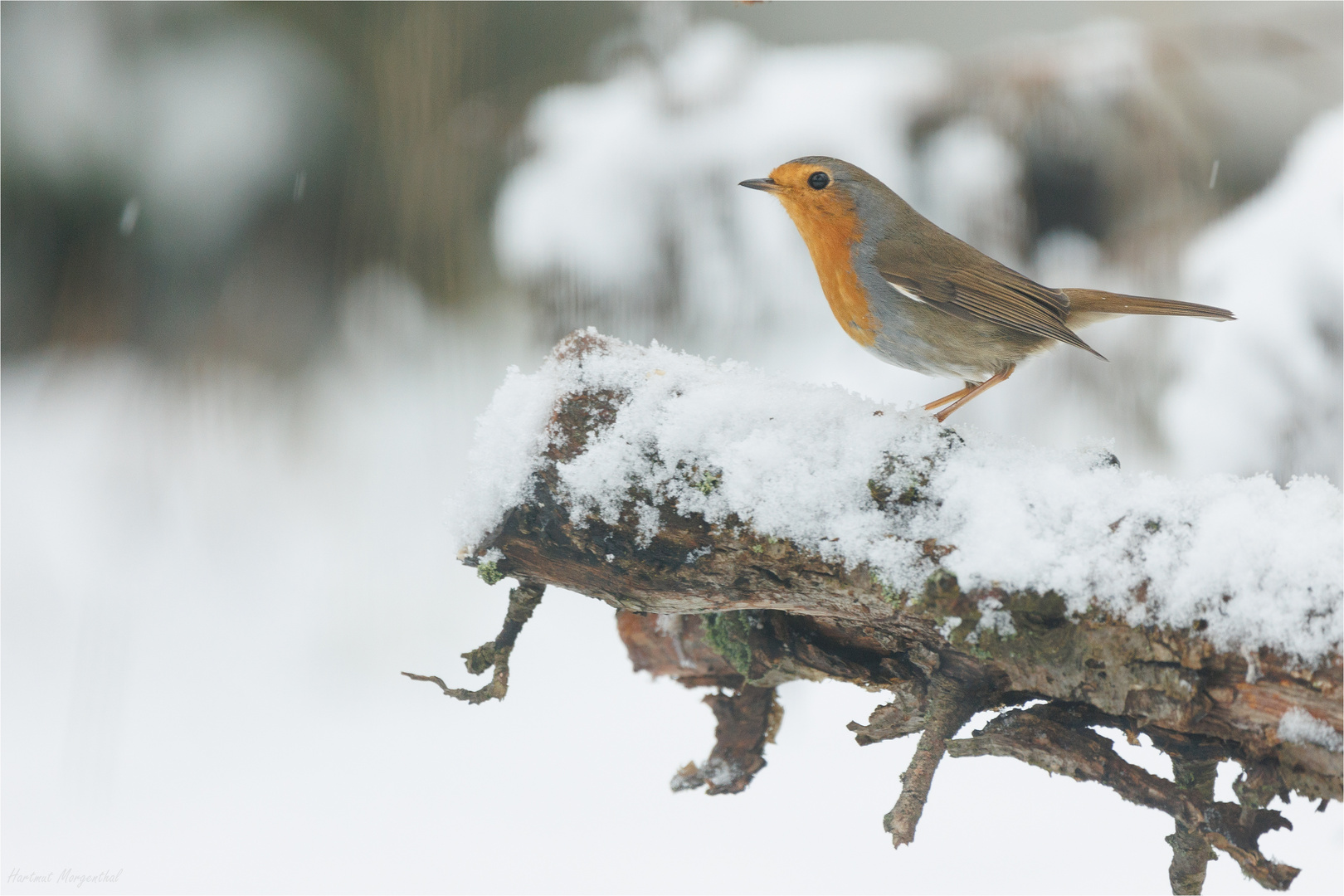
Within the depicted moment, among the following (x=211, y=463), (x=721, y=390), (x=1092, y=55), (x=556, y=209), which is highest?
(x=1092, y=55)

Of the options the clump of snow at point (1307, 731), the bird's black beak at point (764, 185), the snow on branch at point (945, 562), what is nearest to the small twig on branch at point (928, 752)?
the snow on branch at point (945, 562)

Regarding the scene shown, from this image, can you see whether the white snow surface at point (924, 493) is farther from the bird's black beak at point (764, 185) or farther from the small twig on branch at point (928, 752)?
the bird's black beak at point (764, 185)

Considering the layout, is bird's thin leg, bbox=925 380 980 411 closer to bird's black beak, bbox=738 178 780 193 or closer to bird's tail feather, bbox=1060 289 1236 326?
bird's tail feather, bbox=1060 289 1236 326

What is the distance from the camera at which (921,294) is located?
70.9 inches

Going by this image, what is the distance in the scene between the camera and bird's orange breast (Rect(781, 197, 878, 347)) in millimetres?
1868

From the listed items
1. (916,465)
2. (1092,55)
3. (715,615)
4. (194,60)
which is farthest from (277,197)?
(1092,55)

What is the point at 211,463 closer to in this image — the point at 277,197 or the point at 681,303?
the point at 277,197

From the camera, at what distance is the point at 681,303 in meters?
3.10

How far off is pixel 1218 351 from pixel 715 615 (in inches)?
83.9

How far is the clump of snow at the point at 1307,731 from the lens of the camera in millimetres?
1130

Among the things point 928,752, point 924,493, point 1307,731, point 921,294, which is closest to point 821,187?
point 921,294

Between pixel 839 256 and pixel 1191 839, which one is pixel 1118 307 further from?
pixel 1191 839

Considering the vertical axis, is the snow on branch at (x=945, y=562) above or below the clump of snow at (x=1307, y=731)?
above

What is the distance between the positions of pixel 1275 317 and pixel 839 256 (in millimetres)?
1911
